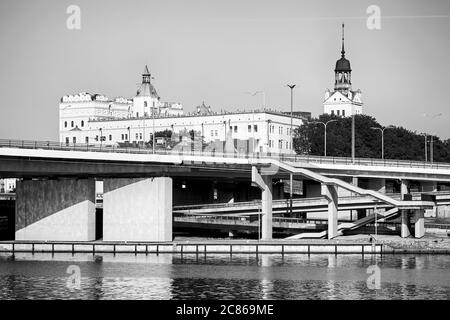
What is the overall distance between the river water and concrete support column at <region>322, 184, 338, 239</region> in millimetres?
10212

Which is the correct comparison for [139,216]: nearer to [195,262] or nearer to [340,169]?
[195,262]

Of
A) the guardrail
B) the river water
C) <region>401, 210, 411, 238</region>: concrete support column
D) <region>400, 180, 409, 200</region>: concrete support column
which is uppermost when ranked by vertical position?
the guardrail

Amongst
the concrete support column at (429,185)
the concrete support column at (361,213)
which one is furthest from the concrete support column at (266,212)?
the concrete support column at (361,213)

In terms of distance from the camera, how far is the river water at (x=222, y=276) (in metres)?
78.0

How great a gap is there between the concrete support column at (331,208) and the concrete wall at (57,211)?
2489cm

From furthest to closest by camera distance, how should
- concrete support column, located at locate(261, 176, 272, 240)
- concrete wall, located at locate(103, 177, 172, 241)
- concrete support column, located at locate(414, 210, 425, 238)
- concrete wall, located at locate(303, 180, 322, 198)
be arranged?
concrete wall, located at locate(303, 180, 322, 198), concrete support column, located at locate(414, 210, 425, 238), concrete support column, located at locate(261, 176, 272, 240), concrete wall, located at locate(103, 177, 172, 241)

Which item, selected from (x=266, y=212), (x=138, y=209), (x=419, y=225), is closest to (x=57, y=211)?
(x=138, y=209)

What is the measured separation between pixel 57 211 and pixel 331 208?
95.1ft

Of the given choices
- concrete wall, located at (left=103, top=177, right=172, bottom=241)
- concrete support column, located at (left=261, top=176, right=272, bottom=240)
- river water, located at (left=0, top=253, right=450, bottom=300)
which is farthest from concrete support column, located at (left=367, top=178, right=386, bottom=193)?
concrete wall, located at (left=103, top=177, right=172, bottom=241)

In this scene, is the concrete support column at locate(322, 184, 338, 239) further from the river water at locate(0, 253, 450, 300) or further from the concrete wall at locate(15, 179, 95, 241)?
the concrete wall at locate(15, 179, 95, 241)

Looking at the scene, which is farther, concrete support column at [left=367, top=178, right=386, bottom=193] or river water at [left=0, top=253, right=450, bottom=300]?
concrete support column at [left=367, top=178, right=386, bottom=193]

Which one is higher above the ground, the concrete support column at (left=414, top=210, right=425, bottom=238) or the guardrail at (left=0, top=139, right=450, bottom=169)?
the guardrail at (left=0, top=139, right=450, bottom=169)

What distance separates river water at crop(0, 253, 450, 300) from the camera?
256 ft

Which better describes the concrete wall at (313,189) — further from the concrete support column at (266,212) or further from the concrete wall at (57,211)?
the concrete wall at (57,211)
